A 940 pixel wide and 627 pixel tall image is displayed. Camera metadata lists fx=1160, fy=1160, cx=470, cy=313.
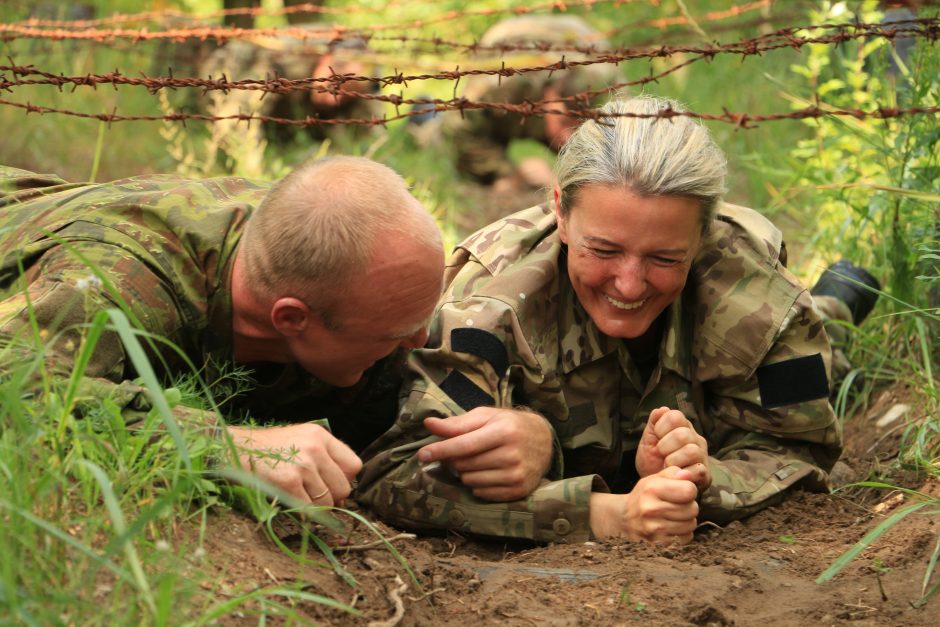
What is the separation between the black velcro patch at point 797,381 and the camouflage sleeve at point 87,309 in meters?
1.79

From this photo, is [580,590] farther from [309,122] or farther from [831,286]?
[831,286]

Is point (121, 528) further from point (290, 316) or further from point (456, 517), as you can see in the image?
point (456, 517)

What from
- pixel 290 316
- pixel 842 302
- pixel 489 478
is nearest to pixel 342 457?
pixel 290 316

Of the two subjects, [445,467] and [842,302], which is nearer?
[445,467]

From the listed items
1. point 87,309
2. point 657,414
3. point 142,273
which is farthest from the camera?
point 657,414

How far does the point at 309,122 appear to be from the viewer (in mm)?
3057

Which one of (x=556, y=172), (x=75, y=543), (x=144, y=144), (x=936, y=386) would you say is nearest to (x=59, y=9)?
(x=144, y=144)

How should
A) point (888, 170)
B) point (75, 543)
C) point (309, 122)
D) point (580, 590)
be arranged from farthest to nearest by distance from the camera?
point (888, 170), point (309, 122), point (580, 590), point (75, 543)

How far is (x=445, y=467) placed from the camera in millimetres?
3238

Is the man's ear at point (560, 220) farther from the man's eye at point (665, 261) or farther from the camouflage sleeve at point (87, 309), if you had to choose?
the camouflage sleeve at point (87, 309)

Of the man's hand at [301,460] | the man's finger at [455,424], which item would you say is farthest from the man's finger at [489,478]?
the man's hand at [301,460]

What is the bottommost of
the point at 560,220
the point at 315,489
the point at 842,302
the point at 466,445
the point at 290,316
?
the point at 842,302

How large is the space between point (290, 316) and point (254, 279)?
145mm

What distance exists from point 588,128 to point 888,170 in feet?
4.98
